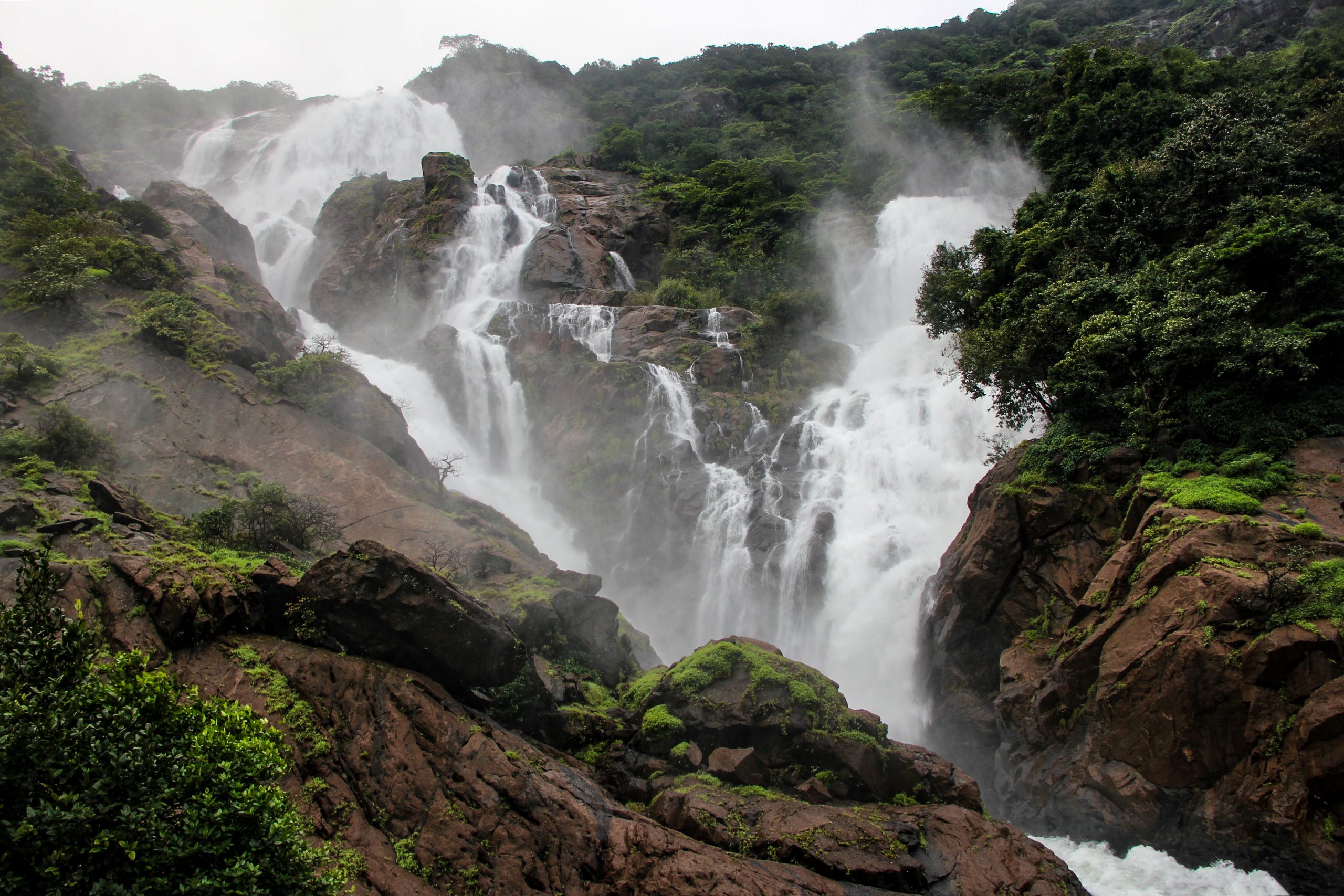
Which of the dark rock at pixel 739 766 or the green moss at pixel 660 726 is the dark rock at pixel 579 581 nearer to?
the green moss at pixel 660 726

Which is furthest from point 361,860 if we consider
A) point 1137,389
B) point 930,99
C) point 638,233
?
point 930,99

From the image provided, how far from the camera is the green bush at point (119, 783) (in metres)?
5.05

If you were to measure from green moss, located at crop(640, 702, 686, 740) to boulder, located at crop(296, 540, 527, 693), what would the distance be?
3107 millimetres

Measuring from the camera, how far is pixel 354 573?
33.8ft

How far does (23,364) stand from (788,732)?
2034cm

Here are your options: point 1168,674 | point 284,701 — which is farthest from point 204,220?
point 1168,674

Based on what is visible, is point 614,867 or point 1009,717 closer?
point 614,867

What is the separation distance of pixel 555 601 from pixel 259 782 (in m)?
8.89

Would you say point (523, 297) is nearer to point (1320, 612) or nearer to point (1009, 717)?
point (1009, 717)

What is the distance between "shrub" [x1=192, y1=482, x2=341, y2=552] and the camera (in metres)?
13.6

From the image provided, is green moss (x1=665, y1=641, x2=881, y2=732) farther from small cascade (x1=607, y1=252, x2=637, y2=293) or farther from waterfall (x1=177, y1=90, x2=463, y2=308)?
waterfall (x1=177, y1=90, x2=463, y2=308)

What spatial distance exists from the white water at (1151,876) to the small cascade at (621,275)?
33961 mm

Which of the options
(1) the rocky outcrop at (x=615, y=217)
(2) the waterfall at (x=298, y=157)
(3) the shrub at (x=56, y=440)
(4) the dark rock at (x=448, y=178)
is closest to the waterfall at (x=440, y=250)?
(2) the waterfall at (x=298, y=157)

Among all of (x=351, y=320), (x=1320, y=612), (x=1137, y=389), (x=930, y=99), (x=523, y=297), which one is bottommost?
(x=1320, y=612)
